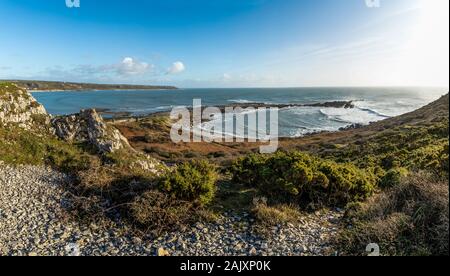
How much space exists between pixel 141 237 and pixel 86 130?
11028mm

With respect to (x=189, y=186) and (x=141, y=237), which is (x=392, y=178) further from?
(x=141, y=237)

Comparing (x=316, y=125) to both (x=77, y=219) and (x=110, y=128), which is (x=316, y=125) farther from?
(x=77, y=219)

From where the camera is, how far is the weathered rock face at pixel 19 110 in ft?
53.3

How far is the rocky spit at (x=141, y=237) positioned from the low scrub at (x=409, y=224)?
70 centimetres

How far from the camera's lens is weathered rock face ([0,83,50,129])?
53.3ft

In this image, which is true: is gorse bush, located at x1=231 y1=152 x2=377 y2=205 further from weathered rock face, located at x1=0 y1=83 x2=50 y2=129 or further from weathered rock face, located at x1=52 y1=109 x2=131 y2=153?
weathered rock face, located at x1=0 y1=83 x2=50 y2=129

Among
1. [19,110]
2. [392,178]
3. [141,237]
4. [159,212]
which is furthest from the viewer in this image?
[19,110]

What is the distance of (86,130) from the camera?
693 inches

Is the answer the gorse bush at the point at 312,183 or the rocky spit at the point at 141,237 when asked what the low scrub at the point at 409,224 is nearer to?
the rocky spit at the point at 141,237

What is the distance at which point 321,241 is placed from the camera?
26.1 ft

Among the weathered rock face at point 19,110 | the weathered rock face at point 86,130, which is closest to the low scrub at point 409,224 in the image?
the weathered rock face at point 86,130

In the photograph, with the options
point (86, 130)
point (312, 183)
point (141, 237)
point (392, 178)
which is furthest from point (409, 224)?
point (86, 130)

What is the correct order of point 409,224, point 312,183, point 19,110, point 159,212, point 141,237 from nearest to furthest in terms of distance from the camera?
point 409,224
point 141,237
point 159,212
point 312,183
point 19,110

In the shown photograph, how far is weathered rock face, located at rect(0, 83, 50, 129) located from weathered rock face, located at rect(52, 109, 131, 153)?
85 centimetres
